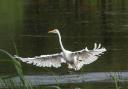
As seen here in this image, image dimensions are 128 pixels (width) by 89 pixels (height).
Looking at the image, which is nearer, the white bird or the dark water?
the white bird

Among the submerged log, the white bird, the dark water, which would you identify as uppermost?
the white bird

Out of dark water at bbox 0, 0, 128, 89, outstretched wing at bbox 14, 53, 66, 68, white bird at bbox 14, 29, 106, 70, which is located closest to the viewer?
outstretched wing at bbox 14, 53, 66, 68

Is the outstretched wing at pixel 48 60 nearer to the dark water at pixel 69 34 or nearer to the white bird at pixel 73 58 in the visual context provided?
the white bird at pixel 73 58

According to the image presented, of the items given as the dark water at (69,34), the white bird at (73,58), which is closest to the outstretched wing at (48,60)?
the white bird at (73,58)

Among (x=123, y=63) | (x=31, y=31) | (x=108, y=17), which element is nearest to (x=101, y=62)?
(x=123, y=63)

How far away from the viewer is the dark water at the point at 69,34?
16094 millimetres

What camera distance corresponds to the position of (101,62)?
1673cm

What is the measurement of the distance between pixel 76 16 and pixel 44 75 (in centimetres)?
1568

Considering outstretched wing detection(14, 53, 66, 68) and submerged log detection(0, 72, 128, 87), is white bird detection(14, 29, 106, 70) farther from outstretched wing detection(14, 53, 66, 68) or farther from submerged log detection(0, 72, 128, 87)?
submerged log detection(0, 72, 128, 87)

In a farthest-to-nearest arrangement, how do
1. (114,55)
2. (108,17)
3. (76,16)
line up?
1. (76,16)
2. (108,17)
3. (114,55)

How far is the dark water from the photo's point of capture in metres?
16.1

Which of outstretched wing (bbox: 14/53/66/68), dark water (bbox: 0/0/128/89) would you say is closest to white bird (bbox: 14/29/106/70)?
outstretched wing (bbox: 14/53/66/68)

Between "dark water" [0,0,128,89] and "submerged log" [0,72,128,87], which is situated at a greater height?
"submerged log" [0,72,128,87]

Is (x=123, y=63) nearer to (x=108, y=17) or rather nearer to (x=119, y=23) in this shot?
(x=119, y=23)
